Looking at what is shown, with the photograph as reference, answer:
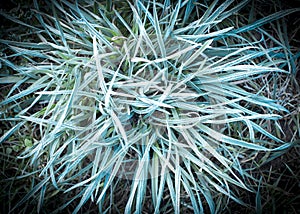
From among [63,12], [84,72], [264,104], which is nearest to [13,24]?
[63,12]

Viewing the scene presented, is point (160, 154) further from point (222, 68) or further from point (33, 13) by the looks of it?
point (33, 13)

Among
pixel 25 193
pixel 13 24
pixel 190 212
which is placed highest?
pixel 13 24

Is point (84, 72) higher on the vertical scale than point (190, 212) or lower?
higher

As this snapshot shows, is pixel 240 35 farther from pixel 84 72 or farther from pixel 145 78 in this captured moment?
pixel 84 72

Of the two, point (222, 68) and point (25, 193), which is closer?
point (222, 68)

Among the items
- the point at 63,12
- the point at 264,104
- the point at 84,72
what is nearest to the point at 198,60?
the point at 264,104

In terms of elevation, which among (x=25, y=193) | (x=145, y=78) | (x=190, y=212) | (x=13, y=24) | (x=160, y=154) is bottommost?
(x=190, y=212)
